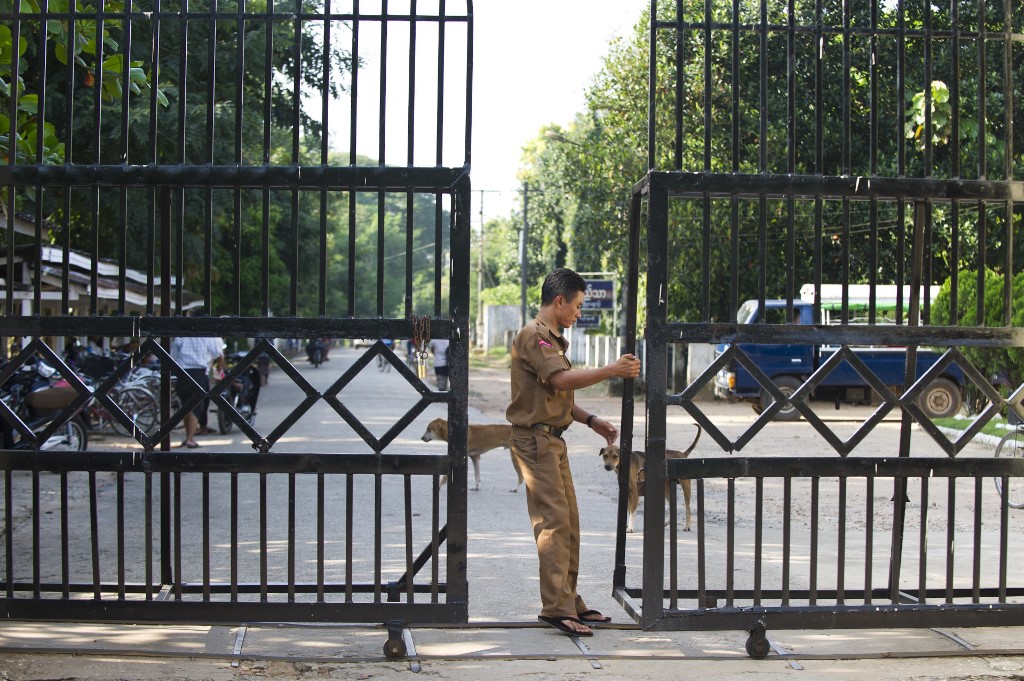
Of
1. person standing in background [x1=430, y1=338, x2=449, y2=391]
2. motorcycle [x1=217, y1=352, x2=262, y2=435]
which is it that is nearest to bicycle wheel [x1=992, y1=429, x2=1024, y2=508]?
motorcycle [x1=217, y1=352, x2=262, y2=435]

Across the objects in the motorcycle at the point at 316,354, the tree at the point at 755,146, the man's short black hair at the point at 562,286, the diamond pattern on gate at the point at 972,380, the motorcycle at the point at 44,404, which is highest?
the tree at the point at 755,146

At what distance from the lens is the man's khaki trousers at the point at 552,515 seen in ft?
20.0

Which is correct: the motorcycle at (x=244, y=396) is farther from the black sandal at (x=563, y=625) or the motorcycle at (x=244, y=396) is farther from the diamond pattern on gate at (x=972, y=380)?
the diamond pattern on gate at (x=972, y=380)

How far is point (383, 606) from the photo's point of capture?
588 cm

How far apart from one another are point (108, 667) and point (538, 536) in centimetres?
227

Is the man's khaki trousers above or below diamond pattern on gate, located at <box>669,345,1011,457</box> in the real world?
below

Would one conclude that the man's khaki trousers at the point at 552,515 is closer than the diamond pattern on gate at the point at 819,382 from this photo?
No

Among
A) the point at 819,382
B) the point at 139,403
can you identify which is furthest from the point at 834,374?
the point at 819,382

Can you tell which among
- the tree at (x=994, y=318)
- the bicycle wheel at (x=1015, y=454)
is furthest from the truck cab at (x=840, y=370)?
the bicycle wheel at (x=1015, y=454)

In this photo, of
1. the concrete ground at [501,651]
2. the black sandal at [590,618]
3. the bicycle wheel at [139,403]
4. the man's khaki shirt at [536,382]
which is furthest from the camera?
the bicycle wheel at [139,403]

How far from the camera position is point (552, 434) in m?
6.32

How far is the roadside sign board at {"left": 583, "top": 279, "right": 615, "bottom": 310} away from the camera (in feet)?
119

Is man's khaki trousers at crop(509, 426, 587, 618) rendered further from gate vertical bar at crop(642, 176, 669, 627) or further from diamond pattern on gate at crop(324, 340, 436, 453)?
diamond pattern on gate at crop(324, 340, 436, 453)

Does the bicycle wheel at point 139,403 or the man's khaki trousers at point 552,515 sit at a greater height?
the man's khaki trousers at point 552,515
